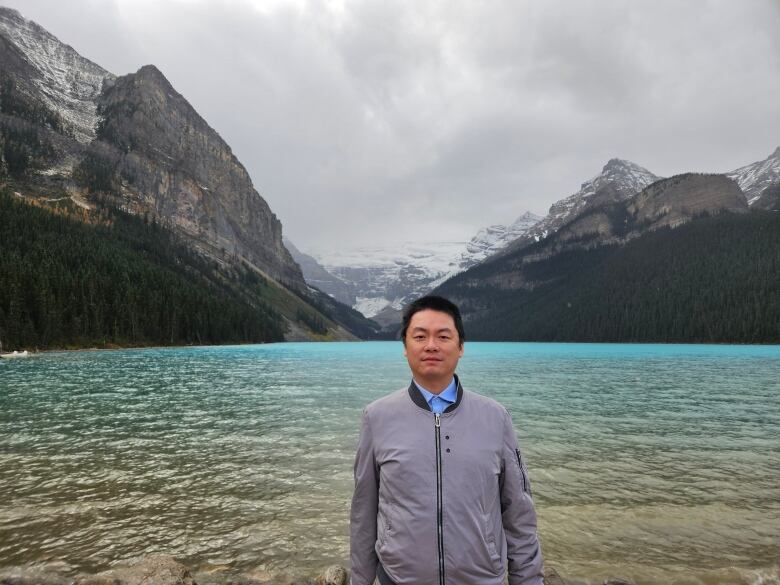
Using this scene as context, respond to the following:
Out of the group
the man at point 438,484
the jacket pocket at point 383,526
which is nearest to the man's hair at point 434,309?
the man at point 438,484

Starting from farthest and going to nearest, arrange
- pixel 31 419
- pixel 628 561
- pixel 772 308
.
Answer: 1. pixel 772 308
2. pixel 31 419
3. pixel 628 561

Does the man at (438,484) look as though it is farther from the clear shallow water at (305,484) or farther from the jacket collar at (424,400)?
the clear shallow water at (305,484)

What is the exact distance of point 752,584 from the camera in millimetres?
8023

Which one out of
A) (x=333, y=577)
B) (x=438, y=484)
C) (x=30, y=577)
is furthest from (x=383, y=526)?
(x=30, y=577)

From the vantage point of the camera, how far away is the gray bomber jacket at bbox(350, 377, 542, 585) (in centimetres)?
366

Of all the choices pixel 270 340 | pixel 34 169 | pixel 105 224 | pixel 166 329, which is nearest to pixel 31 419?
pixel 166 329

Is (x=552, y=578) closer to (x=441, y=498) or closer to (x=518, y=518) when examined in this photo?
(x=518, y=518)

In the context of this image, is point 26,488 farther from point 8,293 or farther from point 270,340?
point 270,340

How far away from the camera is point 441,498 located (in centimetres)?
368

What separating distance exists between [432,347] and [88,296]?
113 meters

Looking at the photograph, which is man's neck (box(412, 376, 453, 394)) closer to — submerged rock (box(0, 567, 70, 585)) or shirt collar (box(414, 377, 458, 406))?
shirt collar (box(414, 377, 458, 406))

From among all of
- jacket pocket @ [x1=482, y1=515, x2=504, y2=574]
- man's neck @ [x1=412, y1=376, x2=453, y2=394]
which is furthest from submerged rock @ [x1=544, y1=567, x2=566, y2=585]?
man's neck @ [x1=412, y1=376, x2=453, y2=394]

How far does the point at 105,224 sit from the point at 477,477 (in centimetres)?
20666

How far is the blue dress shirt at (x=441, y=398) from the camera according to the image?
13.0 ft
